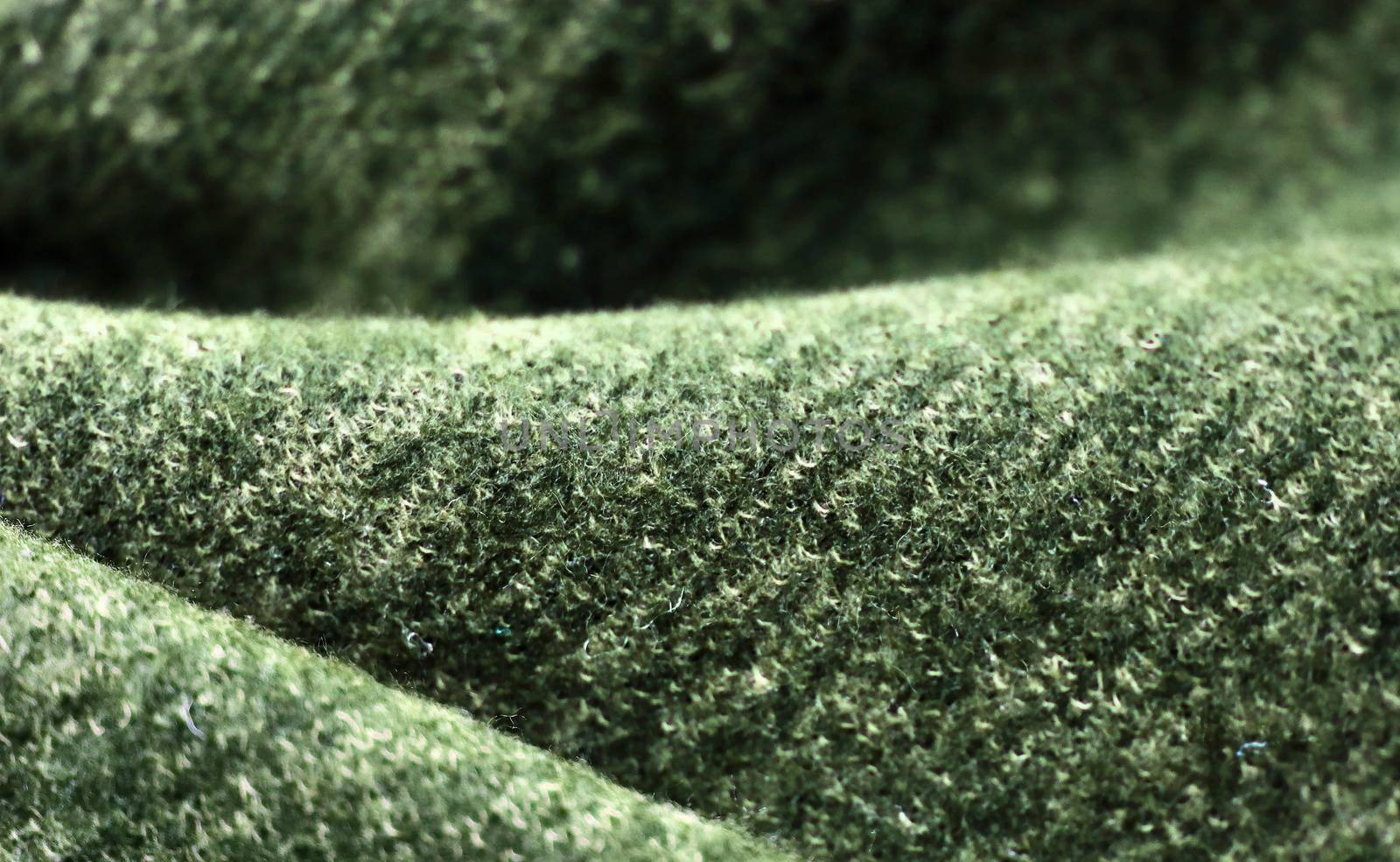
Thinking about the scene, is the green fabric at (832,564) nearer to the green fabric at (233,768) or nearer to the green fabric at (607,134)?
the green fabric at (233,768)

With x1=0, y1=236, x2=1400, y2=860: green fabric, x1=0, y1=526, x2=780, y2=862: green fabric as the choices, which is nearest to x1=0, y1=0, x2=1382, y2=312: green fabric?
x1=0, y1=236, x2=1400, y2=860: green fabric

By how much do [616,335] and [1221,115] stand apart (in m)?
0.43

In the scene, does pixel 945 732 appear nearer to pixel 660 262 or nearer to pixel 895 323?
pixel 895 323

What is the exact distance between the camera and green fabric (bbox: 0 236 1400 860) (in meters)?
0.58

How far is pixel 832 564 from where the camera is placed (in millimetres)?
612

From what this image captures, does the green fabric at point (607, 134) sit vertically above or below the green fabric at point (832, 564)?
above

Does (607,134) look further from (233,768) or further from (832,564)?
(233,768)

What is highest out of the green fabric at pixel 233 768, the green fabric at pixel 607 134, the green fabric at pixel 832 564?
the green fabric at pixel 607 134

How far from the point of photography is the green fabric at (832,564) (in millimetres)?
583

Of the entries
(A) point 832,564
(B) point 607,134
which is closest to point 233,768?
(A) point 832,564

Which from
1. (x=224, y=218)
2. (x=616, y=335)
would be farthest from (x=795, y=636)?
(x=224, y=218)

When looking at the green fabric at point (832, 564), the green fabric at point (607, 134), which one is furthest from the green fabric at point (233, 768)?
the green fabric at point (607, 134)

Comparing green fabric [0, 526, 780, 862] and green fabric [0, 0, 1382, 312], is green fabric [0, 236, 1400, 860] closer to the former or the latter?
green fabric [0, 526, 780, 862]

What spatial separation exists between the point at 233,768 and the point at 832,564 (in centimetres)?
29
